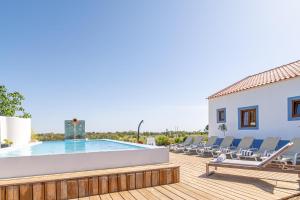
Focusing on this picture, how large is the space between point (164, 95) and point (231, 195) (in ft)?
51.3

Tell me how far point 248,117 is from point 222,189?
7181 millimetres

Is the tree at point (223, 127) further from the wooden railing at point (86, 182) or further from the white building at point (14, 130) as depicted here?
the white building at point (14, 130)

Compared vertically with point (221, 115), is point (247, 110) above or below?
above

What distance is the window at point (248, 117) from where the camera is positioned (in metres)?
10.9

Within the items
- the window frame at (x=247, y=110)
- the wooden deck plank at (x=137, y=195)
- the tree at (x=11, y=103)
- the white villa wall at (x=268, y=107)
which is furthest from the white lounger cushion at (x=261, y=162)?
the tree at (x=11, y=103)

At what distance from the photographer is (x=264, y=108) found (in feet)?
33.9

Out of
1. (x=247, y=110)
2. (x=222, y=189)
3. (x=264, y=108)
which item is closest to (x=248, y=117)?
(x=247, y=110)

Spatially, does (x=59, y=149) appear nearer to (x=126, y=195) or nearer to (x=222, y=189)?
(x=126, y=195)

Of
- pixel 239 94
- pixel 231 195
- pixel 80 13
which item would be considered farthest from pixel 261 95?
pixel 80 13

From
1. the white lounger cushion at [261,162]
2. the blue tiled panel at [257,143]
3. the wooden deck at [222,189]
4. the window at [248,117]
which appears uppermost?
the window at [248,117]

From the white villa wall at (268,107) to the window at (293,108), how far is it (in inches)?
6.0

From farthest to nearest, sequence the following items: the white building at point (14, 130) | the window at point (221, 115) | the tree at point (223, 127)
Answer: the window at point (221, 115)
the tree at point (223, 127)
the white building at point (14, 130)

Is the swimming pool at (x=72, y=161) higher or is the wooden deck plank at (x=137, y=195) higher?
the swimming pool at (x=72, y=161)

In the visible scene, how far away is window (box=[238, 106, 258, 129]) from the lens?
35.6 feet
